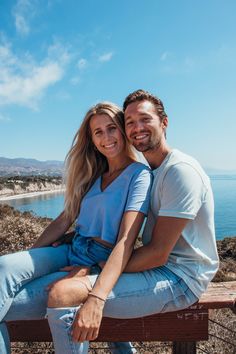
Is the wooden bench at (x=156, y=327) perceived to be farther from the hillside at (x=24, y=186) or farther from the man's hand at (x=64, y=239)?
the hillside at (x=24, y=186)

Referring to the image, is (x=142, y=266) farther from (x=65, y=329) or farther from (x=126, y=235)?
(x=65, y=329)

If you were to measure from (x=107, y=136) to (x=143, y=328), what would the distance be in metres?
1.06

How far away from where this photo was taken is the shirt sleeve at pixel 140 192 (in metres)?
1.83

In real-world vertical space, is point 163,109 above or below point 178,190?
above

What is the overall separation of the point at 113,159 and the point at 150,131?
0.32 m

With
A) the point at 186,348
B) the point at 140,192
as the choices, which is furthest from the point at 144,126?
the point at 186,348

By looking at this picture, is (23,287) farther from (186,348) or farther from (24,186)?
(24,186)

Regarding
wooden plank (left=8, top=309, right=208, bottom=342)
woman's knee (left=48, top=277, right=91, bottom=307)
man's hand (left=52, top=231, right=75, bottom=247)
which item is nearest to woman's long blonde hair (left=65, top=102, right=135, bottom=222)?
man's hand (left=52, top=231, right=75, bottom=247)

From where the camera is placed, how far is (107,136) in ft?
7.22

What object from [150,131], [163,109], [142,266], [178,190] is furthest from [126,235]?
[163,109]

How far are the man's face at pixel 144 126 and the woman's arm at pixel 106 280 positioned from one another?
0.44 meters

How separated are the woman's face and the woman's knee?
2.82ft

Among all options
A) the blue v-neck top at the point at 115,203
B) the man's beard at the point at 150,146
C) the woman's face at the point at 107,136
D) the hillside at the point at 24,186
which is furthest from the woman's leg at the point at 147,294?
the hillside at the point at 24,186

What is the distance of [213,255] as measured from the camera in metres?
1.85
